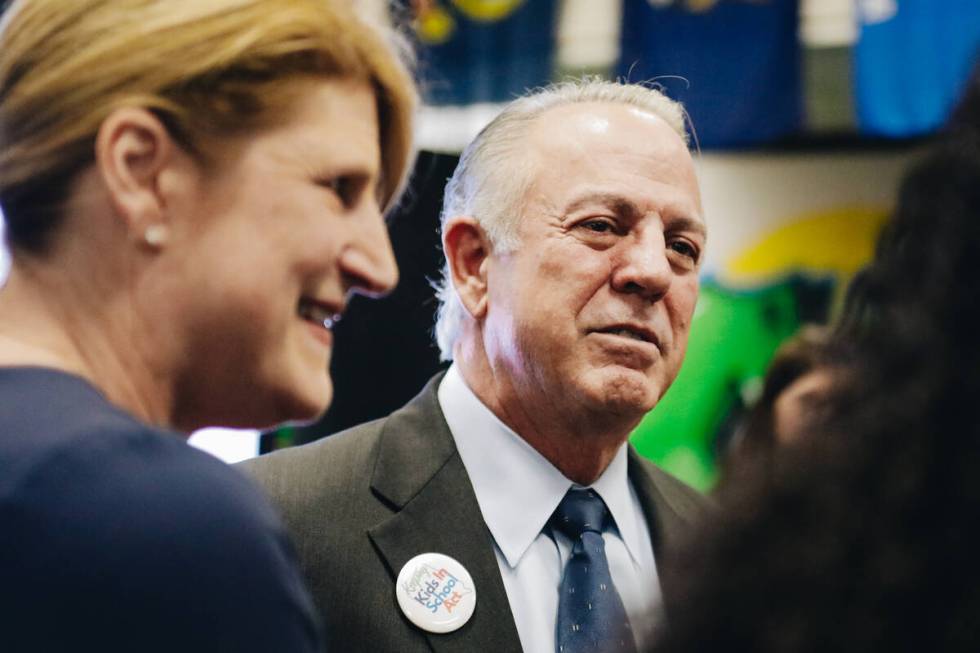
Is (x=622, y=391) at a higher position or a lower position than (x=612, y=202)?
lower

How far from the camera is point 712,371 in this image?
19.6ft

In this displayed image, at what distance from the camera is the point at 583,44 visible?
590 centimetres

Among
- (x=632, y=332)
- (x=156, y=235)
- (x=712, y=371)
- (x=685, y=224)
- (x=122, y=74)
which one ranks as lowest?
(x=712, y=371)

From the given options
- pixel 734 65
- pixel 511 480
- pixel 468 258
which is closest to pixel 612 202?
pixel 468 258

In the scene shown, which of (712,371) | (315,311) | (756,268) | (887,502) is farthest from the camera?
(756,268)

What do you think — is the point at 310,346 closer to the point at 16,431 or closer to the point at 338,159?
the point at 338,159

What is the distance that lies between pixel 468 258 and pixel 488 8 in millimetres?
3962

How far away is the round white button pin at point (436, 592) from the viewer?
1812 millimetres

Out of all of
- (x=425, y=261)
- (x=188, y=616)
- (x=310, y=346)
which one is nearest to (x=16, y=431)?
(x=188, y=616)

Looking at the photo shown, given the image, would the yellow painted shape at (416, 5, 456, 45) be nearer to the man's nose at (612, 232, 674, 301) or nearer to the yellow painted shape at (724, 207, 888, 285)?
the yellow painted shape at (724, 207, 888, 285)

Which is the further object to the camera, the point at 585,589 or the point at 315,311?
the point at 585,589

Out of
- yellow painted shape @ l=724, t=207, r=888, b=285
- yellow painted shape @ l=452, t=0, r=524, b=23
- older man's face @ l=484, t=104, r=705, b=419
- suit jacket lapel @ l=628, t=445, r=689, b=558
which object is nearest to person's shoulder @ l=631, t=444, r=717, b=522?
suit jacket lapel @ l=628, t=445, r=689, b=558

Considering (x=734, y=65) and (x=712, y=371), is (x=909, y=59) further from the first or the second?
(x=712, y=371)

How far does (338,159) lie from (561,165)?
1.17 m
